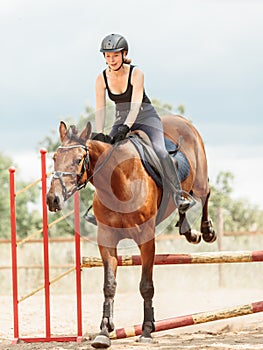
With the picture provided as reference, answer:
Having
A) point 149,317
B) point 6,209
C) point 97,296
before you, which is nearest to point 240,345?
point 149,317

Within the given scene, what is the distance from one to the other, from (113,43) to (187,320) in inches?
110

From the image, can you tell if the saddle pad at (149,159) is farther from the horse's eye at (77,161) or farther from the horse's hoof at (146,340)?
the horse's hoof at (146,340)

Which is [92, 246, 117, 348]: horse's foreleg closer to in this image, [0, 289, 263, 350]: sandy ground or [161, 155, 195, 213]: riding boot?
[0, 289, 263, 350]: sandy ground

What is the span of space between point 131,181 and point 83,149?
651 mm

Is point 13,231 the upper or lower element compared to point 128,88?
lower

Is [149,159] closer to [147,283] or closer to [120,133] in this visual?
[120,133]

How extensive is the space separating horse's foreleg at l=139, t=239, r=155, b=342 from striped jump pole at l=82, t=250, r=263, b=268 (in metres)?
0.52

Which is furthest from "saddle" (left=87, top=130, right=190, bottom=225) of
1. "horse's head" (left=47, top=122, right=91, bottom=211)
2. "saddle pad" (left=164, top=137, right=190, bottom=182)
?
"horse's head" (left=47, top=122, right=91, bottom=211)

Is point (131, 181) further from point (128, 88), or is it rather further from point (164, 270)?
point (164, 270)

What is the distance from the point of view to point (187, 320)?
7.20 m

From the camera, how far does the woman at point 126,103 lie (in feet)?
20.8

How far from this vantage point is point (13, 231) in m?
7.52

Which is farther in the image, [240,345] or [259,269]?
[259,269]

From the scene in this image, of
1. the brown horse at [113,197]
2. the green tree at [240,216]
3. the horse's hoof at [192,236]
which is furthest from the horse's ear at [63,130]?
the green tree at [240,216]
